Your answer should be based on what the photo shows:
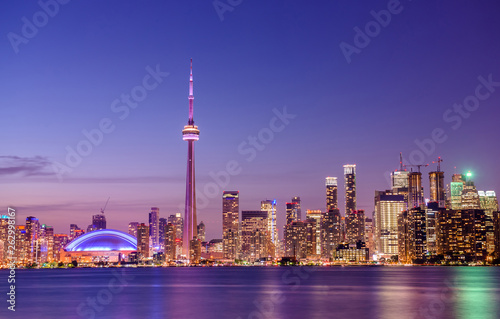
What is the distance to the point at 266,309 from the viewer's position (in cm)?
7725

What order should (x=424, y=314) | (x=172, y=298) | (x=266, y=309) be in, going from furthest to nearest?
(x=172, y=298)
(x=266, y=309)
(x=424, y=314)

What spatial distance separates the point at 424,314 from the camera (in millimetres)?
72375

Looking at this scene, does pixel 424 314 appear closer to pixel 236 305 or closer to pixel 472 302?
pixel 472 302

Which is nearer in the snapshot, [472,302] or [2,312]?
[2,312]

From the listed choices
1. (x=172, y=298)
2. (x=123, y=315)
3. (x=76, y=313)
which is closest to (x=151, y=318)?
(x=123, y=315)

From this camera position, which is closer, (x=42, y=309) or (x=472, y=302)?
(x=42, y=309)

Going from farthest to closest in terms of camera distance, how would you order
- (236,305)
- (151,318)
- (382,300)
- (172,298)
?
(172,298)
(382,300)
(236,305)
(151,318)

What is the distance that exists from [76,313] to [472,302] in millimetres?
53898

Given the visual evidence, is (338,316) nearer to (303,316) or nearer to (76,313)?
(303,316)

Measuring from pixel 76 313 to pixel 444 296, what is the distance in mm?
58215

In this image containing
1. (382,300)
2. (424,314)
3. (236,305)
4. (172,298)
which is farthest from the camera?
(172,298)

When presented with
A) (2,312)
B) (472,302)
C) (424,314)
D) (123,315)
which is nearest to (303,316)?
(424,314)

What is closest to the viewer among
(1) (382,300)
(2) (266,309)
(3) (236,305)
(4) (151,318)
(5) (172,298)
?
(4) (151,318)

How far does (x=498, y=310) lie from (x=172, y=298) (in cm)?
4817
